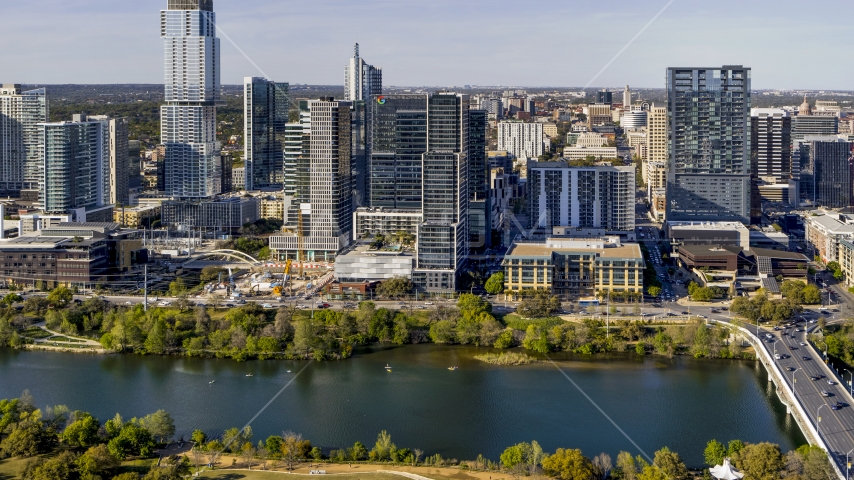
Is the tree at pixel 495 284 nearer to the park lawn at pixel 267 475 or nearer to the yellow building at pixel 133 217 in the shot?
the park lawn at pixel 267 475

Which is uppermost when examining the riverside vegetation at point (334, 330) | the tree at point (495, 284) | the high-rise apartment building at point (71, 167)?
the high-rise apartment building at point (71, 167)

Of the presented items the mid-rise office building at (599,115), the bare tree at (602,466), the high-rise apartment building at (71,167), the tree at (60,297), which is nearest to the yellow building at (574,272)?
the tree at (60,297)

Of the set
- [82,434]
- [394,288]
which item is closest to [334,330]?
[394,288]

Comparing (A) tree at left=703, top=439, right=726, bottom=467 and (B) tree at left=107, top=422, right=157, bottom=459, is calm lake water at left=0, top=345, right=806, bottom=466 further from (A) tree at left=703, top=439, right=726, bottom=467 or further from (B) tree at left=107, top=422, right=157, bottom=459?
(B) tree at left=107, top=422, right=157, bottom=459

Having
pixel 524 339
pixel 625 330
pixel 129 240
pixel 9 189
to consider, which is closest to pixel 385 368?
pixel 524 339

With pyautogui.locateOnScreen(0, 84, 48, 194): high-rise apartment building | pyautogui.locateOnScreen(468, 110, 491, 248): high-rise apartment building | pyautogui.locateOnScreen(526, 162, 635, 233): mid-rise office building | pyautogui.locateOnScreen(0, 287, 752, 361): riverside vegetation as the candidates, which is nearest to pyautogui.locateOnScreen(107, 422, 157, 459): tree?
pyautogui.locateOnScreen(0, 287, 752, 361): riverside vegetation

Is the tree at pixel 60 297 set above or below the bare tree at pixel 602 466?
above
